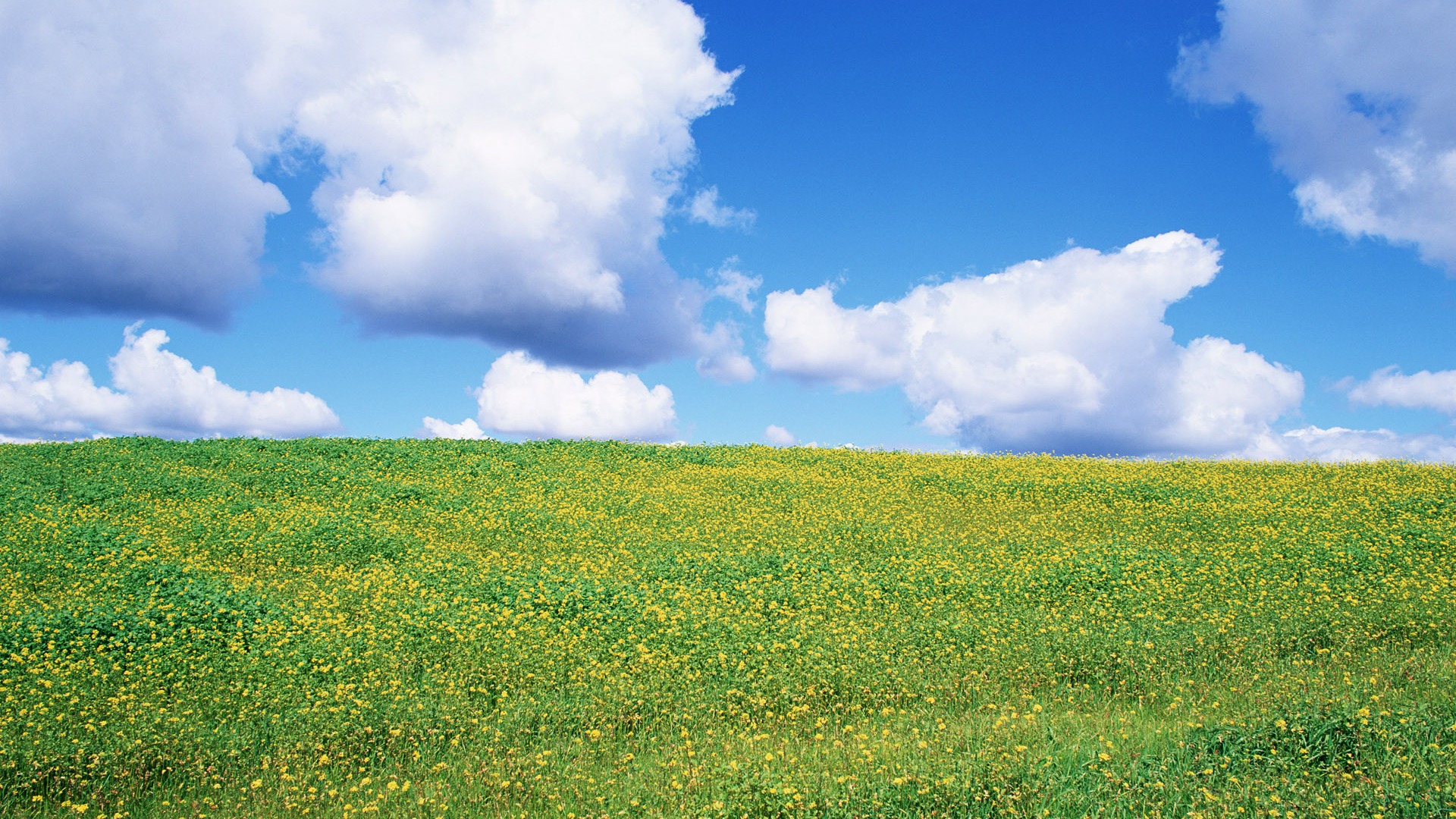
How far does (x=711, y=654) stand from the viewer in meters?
11.9

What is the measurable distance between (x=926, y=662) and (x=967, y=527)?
11.4 metres

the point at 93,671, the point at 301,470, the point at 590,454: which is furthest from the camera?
the point at 590,454

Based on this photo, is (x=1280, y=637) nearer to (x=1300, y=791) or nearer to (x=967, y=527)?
(x=1300, y=791)

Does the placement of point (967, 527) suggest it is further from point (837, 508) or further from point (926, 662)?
point (926, 662)

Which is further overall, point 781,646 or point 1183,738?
point 781,646

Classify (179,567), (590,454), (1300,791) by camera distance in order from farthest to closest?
(590,454), (179,567), (1300,791)

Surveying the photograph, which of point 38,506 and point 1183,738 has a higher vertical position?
point 38,506

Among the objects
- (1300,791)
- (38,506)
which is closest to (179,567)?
(38,506)

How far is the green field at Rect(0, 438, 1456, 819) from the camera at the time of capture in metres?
7.66

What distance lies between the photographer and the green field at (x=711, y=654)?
7664mm

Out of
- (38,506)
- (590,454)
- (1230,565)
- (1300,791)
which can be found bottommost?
(1300,791)

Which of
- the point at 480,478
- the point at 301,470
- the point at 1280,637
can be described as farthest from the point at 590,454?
the point at 1280,637

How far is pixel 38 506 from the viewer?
2106cm

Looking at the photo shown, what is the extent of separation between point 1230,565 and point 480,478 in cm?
2282
